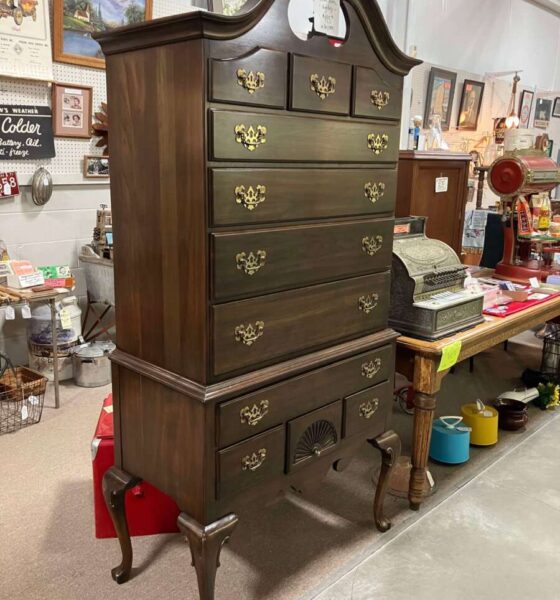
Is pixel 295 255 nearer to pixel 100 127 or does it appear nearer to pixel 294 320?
pixel 294 320

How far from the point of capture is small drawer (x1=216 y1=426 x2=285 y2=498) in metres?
1.66

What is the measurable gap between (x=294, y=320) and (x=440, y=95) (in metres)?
5.29

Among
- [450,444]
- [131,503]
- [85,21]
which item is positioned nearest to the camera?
[131,503]

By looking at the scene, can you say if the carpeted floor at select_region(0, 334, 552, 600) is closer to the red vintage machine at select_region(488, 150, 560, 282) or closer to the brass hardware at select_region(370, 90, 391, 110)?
the red vintage machine at select_region(488, 150, 560, 282)

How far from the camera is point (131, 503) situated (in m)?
2.26

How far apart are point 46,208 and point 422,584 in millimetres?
3079

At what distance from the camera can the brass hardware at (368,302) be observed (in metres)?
2.01

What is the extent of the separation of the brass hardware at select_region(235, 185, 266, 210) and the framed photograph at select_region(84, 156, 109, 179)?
8.70 feet

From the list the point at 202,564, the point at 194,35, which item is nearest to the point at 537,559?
the point at 202,564

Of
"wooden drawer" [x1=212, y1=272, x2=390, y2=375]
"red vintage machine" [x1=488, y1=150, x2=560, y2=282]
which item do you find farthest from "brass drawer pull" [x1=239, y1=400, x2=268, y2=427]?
"red vintage machine" [x1=488, y1=150, x2=560, y2=282]

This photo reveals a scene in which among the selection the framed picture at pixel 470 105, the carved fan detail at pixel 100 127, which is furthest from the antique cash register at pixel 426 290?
the framed picture at pixel 470 105

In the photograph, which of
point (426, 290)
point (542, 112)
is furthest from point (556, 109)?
point (426, 290)

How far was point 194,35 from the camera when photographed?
4.56ft

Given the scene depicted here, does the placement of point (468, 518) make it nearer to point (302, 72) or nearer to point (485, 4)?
point (302, 72)
